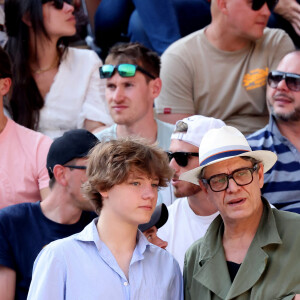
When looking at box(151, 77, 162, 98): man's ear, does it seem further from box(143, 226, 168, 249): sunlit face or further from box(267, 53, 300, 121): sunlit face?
box(143, 226, 168, 249): sunlit face

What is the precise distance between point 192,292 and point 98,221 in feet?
1.61

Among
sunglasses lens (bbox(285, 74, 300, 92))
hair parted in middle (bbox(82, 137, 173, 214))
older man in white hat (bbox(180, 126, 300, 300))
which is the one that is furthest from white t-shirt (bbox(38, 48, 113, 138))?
older man in white hat (bbox(180, 126, 300, 300))

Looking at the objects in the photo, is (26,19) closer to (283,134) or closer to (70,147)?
(70,147)

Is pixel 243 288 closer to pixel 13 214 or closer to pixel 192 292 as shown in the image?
pixel 192 292

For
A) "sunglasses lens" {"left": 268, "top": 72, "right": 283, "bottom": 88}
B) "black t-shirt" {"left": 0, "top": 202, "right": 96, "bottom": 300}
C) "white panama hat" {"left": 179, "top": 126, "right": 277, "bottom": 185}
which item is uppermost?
"white panama hat" {"left": 179, "top": 126, "right": 277, "bottom": 185}

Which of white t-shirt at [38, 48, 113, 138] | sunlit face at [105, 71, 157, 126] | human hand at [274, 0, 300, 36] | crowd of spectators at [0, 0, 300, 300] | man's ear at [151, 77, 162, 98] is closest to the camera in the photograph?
crowd of spectators at [0, 0, 300, 300]

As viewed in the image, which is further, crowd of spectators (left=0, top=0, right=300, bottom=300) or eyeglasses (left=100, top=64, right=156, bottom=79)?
eyeglasses (left=100, top=64, right=156, bottom=79)

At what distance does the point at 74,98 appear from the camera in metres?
5.16

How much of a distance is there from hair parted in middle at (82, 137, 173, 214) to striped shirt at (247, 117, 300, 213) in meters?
1.23

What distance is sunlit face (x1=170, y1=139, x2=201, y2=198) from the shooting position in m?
3.76

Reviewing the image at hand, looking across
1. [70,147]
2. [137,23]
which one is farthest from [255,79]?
[70,147]

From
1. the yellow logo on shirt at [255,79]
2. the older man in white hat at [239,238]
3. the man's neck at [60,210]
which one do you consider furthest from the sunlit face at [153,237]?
the yellow logo on shirt at [255,79]

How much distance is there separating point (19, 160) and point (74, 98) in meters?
0.91

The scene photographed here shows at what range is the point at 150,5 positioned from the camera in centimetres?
558
